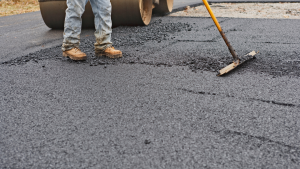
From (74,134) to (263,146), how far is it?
1055mm

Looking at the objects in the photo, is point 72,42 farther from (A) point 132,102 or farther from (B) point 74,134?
(B) point 74,134

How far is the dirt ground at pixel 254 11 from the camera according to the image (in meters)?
5.88

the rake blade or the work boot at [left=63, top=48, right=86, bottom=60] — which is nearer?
the rake blade

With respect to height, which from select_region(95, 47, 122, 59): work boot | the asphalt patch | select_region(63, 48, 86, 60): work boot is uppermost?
select_region(63, 48, 86, 60): work boot

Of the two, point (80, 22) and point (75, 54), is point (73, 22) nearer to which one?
point (80, 22)

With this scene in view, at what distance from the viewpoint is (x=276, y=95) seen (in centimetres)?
190

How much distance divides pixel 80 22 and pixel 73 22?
0.10 meters

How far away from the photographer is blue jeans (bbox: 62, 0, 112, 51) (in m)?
2.96

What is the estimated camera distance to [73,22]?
9.87 ft

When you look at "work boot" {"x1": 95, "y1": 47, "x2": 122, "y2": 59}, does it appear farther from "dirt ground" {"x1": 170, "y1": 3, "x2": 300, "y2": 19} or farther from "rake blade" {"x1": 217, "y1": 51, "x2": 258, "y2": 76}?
"dirt ground" {"x1": 170, "y1": 3, "x2": 300, "y2": 19}

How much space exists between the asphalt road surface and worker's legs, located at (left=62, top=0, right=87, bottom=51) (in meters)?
0.26

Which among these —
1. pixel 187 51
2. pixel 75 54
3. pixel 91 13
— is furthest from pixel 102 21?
pixel 91 13

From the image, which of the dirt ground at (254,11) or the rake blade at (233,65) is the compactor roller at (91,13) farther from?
the rake blade at (233,65)

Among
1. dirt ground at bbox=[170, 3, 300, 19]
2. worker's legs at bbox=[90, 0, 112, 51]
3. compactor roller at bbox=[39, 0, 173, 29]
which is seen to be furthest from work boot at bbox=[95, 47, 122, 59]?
dirt ground at bbox=[170, 3, 300, 19]
